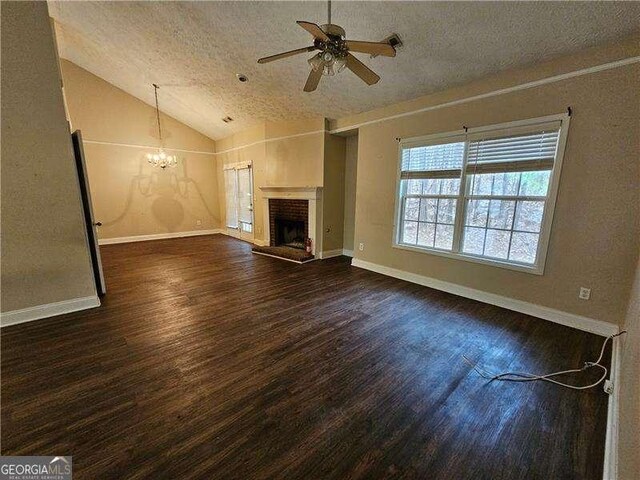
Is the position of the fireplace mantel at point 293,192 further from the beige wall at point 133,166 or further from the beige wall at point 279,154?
the beige wall at point 133,166

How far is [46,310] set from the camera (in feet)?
9.26

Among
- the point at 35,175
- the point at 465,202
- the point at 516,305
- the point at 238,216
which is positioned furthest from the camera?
the point at 238,216

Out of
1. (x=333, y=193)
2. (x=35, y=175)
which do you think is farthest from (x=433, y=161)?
(x=35, y=175)

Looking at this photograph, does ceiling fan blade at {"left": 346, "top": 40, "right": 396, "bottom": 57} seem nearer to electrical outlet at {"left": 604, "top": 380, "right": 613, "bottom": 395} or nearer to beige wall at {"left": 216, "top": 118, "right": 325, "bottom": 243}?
electrical outlet at {"left": 604, "top": 380, "right": 613, "bottom": 395}

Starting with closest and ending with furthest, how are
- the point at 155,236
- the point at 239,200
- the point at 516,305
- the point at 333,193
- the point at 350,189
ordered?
the point at 516,305 < the point at 333,193 < the point at 350,189 < the point at 155,236 < the point at 239,200

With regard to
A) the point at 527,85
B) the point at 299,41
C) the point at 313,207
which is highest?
the point at 299,41

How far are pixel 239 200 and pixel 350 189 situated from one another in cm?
361

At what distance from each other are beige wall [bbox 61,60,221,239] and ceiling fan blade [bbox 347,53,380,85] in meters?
5.57

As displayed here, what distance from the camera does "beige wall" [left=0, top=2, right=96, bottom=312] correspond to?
243cm

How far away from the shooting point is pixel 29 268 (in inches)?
106

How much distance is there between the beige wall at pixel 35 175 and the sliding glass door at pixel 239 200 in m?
4.46

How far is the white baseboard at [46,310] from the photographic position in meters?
2.65

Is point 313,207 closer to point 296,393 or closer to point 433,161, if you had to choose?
point 433,161

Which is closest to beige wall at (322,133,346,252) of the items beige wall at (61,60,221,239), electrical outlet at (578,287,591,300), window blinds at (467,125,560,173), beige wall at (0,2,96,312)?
window blinds at (467,125,560,173)
